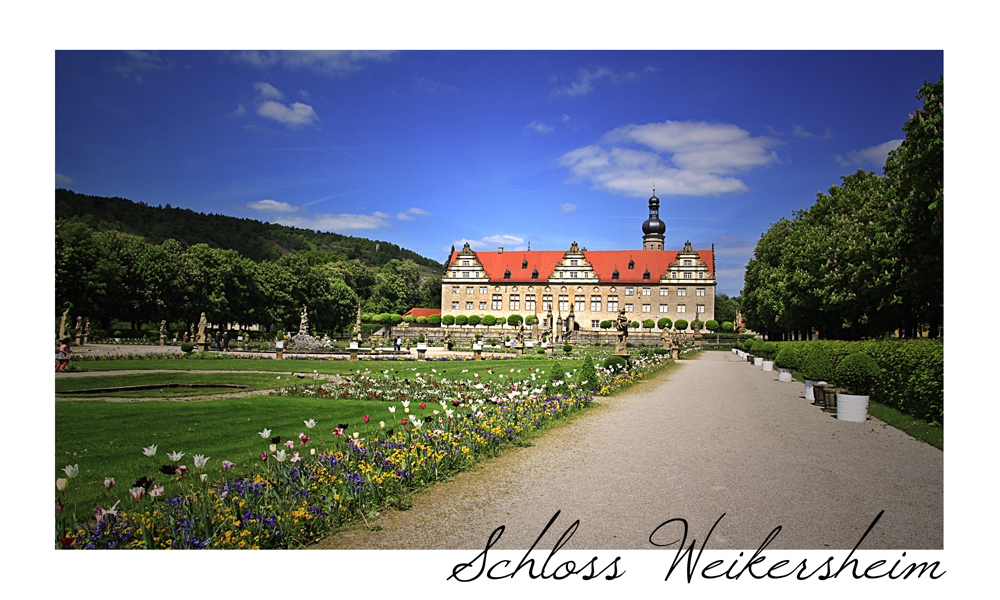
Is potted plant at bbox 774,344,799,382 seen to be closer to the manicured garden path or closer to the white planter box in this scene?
the white planter box

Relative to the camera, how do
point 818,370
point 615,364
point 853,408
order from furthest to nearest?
point 615,364 < point 818,370 < point 853,408

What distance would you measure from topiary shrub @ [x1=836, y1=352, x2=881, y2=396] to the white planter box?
657 millimetres

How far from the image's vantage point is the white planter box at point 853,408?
10.0 meters

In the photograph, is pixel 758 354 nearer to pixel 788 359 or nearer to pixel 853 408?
pixel 788 359

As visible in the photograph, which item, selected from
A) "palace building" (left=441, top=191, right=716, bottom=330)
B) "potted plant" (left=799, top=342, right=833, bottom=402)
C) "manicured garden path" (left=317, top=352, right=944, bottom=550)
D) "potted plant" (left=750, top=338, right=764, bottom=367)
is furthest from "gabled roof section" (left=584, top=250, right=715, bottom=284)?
"manicured garden path" (left=317, top=352, right=944, bottom=550)

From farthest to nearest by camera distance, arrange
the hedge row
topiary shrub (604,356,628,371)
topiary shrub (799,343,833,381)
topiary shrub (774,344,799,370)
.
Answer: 1. topiary shrub (774,344,799,370)
2. topiary shrub (604,356,628,371)
3. topiary shrub (799,343,833,381)
4. the hedge row

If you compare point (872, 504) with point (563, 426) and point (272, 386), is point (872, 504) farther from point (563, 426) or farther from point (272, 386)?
point (272, 386)

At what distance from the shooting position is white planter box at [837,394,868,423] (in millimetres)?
10000

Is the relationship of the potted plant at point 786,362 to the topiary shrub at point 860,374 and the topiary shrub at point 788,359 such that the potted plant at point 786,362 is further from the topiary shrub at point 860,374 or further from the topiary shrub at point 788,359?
the topiary shrub at point 860,374

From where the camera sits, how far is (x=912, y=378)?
9.84 m

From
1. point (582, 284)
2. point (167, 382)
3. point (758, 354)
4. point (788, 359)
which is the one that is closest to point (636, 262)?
point (582, 284)

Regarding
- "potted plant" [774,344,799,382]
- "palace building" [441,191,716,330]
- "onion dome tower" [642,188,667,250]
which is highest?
"onion dome tower" [642,188,667,250]

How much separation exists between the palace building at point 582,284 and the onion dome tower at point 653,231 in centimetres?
192

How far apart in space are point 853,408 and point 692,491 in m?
6.68
